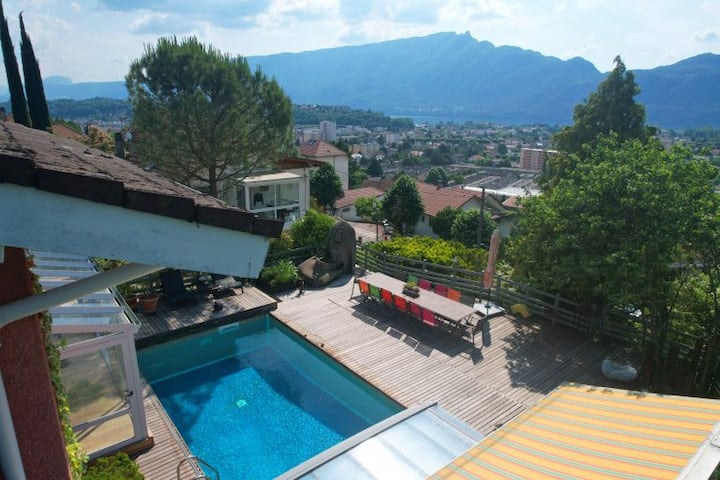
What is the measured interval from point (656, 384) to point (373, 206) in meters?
38.1

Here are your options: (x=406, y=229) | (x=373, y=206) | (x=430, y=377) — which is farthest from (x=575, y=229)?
(x=373, y=206)

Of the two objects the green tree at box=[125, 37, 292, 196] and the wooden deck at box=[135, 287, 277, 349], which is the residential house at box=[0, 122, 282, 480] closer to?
the wooden deck at box=[135, 287, 277, 349]

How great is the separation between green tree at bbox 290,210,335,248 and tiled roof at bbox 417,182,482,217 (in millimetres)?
25618

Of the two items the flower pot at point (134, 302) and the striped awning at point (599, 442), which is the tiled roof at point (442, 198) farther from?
the striped awning at point (599, 442)

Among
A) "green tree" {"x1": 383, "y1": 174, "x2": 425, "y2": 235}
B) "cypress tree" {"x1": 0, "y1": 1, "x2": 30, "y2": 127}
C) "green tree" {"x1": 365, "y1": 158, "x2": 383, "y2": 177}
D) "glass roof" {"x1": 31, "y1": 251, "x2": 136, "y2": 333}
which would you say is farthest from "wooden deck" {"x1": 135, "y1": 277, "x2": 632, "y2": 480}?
"green tree" {"x1": 365, "y1": 158, "x2": 383, "y2": 177}

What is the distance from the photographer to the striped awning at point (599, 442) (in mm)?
4371

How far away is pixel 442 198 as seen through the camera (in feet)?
153

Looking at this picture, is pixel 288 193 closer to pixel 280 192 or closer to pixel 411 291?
pixel 280 192

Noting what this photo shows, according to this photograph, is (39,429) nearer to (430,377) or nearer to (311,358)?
(430,377)

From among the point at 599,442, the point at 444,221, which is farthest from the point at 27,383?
the point at 444,221

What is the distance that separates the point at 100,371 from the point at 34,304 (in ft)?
23.2

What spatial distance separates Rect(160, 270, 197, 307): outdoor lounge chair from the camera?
44.8 feet

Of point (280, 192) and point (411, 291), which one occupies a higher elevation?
point (280, 192)

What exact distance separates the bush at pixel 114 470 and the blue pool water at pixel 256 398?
2159 mm
